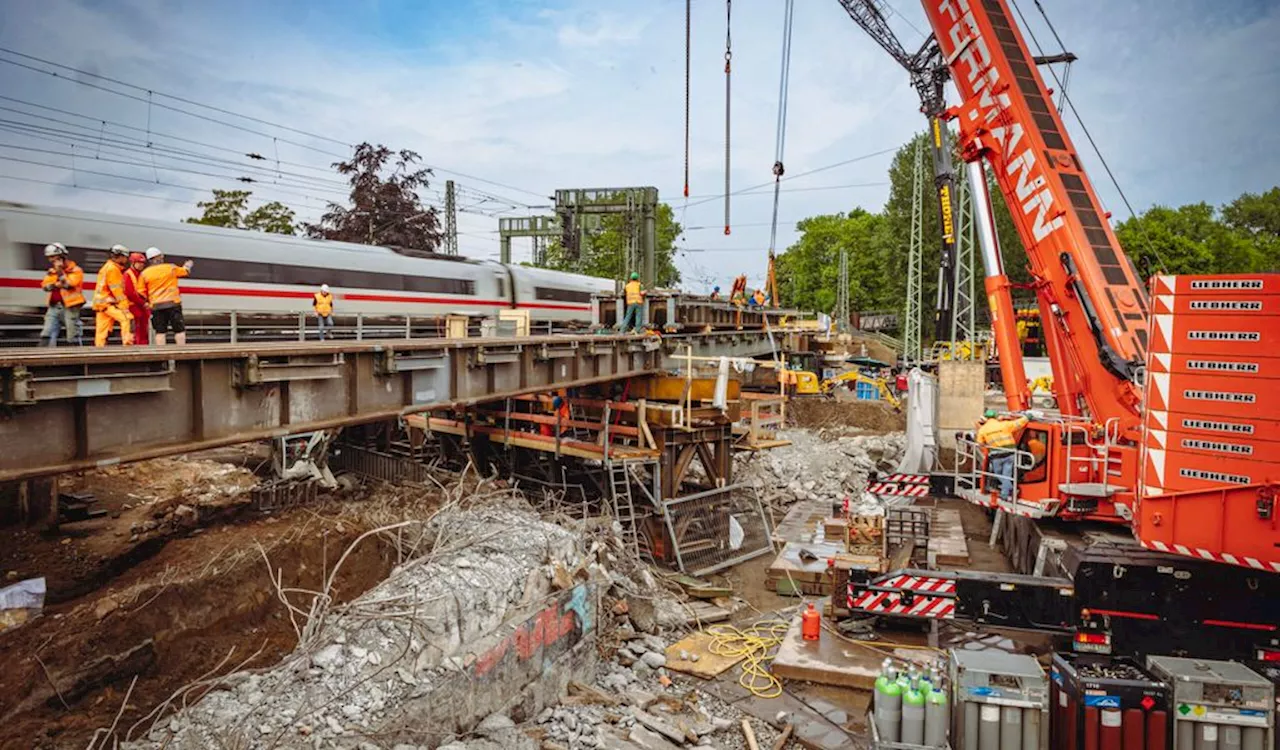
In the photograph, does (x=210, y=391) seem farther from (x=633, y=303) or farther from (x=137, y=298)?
(x=633, y=303)

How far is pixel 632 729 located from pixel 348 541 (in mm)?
7016

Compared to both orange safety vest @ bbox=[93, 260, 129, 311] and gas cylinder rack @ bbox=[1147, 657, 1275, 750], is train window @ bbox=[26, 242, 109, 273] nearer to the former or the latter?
orange safety vest @ bbox=[93, 260, 129, 311]

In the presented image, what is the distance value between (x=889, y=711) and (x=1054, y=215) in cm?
822

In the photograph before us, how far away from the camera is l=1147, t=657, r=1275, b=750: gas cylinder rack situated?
5.73 m

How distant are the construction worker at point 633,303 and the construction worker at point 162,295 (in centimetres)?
863

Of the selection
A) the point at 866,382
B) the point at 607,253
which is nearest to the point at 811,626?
the point at 866,382

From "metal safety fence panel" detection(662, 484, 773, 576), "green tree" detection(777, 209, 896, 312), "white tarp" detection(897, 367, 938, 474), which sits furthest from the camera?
"green tree" detection(777, 209, 896, 312)

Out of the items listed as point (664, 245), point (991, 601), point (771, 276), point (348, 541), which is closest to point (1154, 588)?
point (991, 601)

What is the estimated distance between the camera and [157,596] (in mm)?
9766

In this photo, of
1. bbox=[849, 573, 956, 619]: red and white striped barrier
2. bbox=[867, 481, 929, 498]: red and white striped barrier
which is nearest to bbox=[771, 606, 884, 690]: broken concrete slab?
bbox=[849, 573, 956, 619]: red and white striped barrier

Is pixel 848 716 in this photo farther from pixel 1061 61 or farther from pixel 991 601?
pixel 1061 61

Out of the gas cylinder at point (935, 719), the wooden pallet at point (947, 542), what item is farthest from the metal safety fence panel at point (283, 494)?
the gas cylinder at point (935, 719)

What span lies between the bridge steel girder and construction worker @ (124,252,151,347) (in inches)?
117

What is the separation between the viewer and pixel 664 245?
53219 mm
